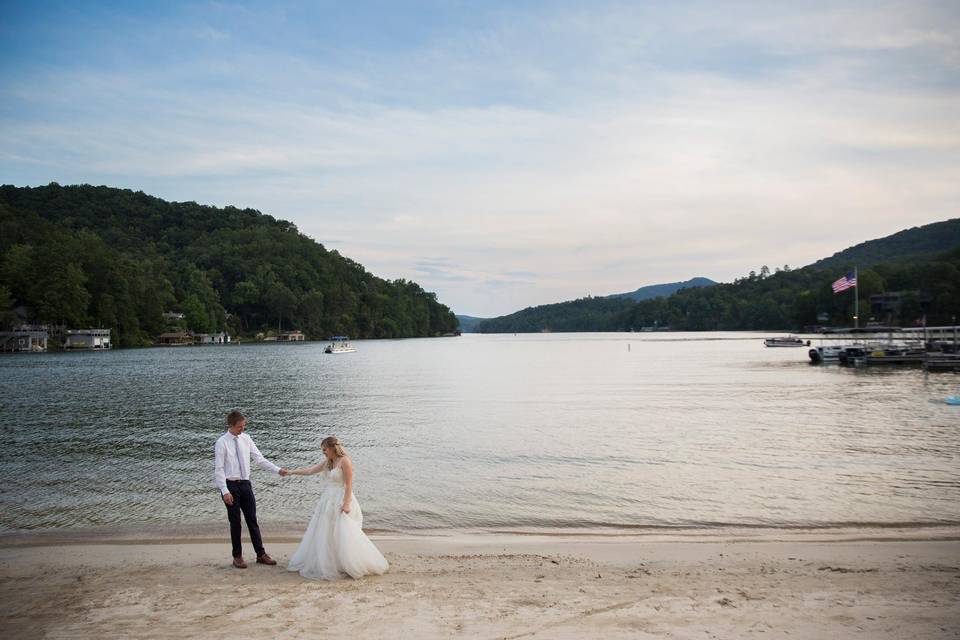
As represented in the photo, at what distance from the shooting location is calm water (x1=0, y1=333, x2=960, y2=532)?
16250 millimetres

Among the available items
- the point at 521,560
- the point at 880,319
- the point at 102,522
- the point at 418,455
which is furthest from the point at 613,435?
the point at 880,319

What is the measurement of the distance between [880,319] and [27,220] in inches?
8243

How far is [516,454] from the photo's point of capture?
24.5 meters

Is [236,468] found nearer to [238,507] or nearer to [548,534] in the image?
[238,507]

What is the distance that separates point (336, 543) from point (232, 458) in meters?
2.13

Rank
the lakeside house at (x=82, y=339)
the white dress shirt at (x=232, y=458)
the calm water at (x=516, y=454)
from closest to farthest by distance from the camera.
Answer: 1. the white dress shirt at (x=232, y=458)
2. the calm water at (x=516, y=454)
3. the lakeside house at (x=82, y=339)

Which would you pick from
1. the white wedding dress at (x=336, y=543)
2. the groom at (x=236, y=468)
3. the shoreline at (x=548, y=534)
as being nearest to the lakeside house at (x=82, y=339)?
the shoreline at (x=548, y=534)

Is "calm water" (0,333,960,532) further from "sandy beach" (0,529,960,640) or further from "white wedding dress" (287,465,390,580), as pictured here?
"white wedding dress" (287,465,390,580)

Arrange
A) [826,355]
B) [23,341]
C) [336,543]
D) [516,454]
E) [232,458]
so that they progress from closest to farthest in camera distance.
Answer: [336,543], [232,458], [516,454], [826,355], [23,341]

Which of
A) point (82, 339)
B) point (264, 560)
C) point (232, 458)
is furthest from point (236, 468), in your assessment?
point (82, 339)

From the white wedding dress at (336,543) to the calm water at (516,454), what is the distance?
478cm

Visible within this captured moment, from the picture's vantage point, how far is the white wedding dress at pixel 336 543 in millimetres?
10320

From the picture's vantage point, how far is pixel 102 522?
15430mm

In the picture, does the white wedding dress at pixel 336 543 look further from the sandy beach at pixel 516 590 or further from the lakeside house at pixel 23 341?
the lakeside house at pixel 23 341
